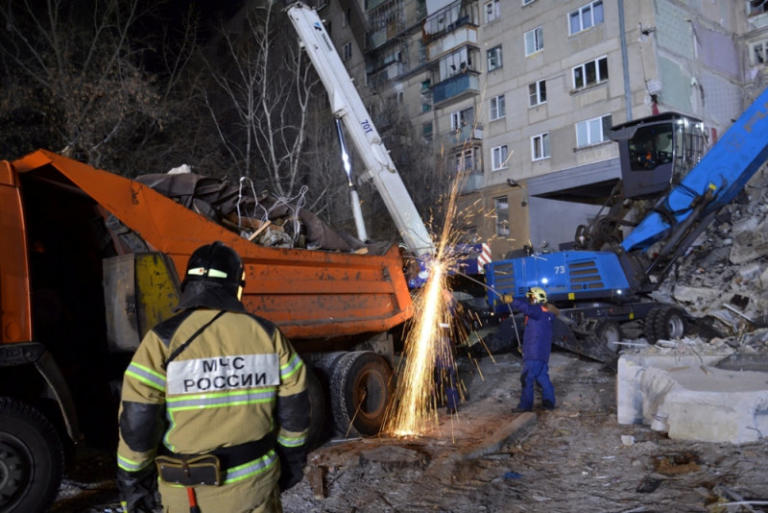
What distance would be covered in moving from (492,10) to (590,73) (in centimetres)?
621

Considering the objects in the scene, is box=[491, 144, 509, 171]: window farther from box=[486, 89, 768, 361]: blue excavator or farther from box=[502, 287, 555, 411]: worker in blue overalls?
box=[502, 287, 555, 411]: worker in blue overalls

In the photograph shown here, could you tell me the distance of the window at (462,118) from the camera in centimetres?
2670

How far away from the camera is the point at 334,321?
6.40 m

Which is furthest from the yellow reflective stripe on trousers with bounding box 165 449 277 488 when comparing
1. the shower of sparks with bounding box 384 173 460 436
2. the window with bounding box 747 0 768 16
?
the window with bounding box 747 0 768 16

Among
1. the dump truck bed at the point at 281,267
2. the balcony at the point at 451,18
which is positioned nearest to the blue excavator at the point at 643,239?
the dump truck bed at the point at 281,267

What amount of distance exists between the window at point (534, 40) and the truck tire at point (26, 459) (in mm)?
24137

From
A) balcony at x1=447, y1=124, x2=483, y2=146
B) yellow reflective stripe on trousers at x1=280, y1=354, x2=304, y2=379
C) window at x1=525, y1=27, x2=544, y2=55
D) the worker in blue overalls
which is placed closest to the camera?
yellow reflective stripe on trousers at x1=280, y1=354, x2=304, y2=379

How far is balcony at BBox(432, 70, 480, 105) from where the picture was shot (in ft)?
85.5

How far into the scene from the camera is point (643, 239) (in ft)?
39.2

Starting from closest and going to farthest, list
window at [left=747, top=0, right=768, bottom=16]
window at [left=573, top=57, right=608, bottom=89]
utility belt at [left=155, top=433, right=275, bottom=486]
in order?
Answer: utility belt at [left=155, top=433, right=275, bottom=486], window at [left=573, top=57, right=608, bottom=89], window at [left=747, top=0, right=768, bottom=16]

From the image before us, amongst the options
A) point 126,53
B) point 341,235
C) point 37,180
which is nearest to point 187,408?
point 37,180

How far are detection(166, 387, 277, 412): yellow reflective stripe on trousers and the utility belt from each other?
156 mm

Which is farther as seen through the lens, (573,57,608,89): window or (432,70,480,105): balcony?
(432,70,480,105): balcony

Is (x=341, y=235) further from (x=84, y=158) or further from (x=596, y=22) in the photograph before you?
(x=596, y=22)
